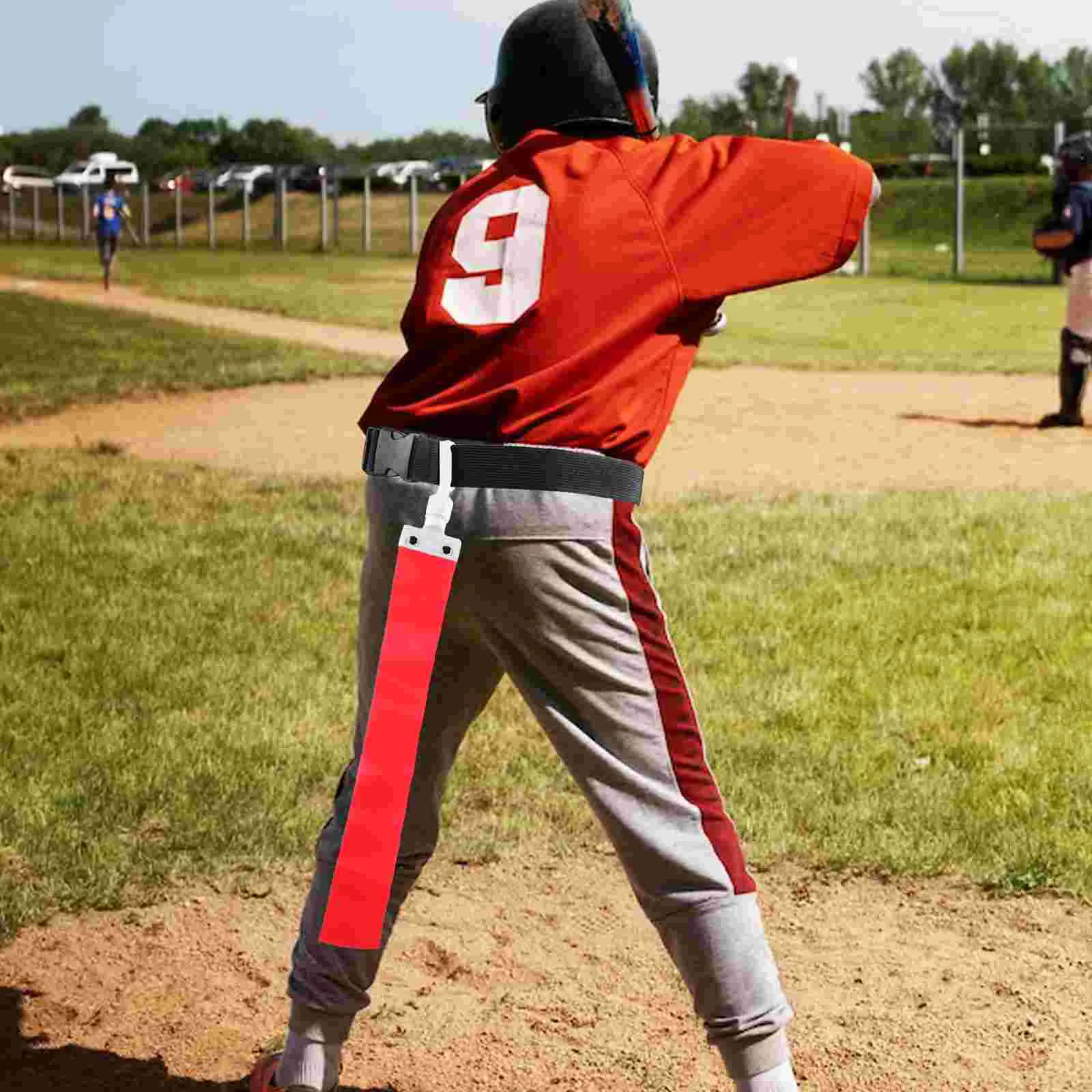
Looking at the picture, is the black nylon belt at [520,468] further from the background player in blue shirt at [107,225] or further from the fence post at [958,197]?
the fence post at [958,197]

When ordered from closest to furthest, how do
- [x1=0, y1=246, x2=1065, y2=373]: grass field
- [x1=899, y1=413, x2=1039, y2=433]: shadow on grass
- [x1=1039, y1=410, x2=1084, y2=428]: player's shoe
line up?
[x1=1039, y1=410, x2=1084, y2=428]: player's shoe
[x1=899, y1=413, x2=1039, y2=433]: shadow on grass
[x1=0, y1=246, x2=1065, y2=373]: grass field

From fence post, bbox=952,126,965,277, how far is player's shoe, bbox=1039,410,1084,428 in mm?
16959

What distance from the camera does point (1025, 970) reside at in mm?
3586

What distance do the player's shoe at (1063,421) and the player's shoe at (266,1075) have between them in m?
9.21

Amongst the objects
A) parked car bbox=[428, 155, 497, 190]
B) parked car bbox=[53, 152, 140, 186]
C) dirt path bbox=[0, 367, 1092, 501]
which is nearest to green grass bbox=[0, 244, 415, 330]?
parked car bbox=[428, 155, 497, 190]

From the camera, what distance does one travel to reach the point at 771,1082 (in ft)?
8.16

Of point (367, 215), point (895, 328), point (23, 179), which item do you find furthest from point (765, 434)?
point (23, 179)

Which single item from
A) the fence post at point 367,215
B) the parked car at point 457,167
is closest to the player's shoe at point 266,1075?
the parked car at point 457,167

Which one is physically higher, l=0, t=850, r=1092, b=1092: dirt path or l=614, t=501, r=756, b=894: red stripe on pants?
l=614, t=501, r=756, b=894: red stripe on pants

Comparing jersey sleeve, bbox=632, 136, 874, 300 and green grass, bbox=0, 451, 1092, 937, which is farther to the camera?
green grass, bbox=0, 451, 1092, 937

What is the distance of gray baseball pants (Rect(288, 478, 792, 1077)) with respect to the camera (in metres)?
2.43

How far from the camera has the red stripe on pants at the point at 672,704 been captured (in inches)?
97.3

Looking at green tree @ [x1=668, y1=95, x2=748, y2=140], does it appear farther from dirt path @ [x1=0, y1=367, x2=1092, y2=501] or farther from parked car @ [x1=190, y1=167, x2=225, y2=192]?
parked car @ [x1=190, y1=167, x2=225, y2=192]

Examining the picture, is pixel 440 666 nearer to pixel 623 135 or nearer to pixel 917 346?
pixel 623 135
